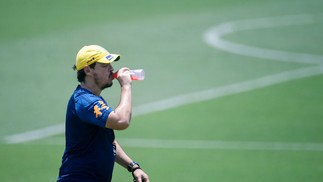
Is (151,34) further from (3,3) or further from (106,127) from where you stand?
(106,127)

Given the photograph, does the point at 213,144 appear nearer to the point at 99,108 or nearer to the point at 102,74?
the point at 102,74

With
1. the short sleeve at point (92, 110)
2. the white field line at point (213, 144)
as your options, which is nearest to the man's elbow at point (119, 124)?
the short sleeve at point (92, 110)

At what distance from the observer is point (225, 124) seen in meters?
13.9

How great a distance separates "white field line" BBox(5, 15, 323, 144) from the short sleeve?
6006mm

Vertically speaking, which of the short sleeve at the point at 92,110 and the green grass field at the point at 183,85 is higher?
the short sleeve at the point at 92,110

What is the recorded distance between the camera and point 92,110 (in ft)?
23.3

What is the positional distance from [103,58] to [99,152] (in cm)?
84

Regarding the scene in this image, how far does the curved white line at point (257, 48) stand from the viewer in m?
18.6

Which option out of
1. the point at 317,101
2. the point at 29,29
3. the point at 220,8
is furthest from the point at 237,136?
the point at 220,8

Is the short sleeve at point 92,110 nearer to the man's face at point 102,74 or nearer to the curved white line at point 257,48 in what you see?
the man's face at point 102,74

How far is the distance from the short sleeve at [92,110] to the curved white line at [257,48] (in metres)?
11.7

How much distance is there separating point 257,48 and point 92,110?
12774mm

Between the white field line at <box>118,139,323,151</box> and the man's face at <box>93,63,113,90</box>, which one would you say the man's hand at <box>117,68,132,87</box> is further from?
the white field line at <box>118,139,323,151</box>

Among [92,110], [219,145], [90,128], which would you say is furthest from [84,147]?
[219,145]
